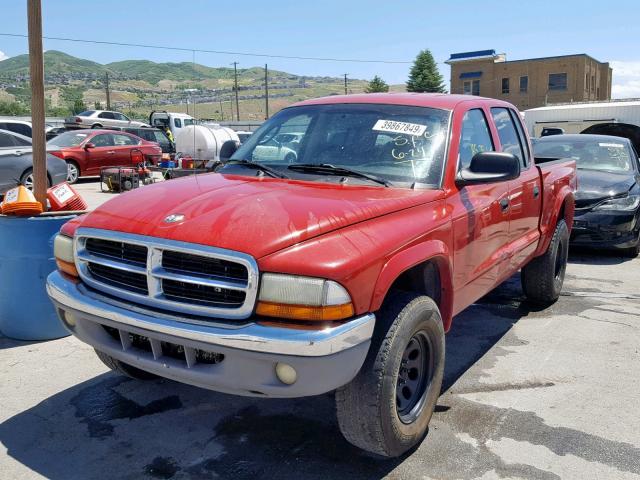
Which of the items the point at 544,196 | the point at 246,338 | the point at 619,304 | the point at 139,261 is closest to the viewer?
the point at 246,338

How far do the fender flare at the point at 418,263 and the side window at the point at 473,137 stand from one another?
76 centimetres

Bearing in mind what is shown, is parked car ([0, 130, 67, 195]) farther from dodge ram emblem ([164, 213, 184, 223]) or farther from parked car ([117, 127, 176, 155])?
parked car ([117, 127, 176, 155])

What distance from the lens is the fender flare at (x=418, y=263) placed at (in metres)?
2.64

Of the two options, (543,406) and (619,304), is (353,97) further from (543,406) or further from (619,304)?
(619,304)

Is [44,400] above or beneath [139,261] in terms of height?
beneath

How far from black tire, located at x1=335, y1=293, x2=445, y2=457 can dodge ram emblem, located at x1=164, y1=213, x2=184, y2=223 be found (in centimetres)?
104

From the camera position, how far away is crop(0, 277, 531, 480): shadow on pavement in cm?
293

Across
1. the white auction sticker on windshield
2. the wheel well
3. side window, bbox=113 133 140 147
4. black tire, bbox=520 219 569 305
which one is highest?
side window, bbox=113 133 140 147

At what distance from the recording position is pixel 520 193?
4.52 meters

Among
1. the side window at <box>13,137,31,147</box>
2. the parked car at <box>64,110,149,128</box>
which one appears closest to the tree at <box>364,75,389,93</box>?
the parked car at <box>64,110,149,128</box>

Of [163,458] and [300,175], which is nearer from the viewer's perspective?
[163,458]

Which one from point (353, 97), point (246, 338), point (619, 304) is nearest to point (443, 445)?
point (246, 338)

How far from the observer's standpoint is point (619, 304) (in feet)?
19.3

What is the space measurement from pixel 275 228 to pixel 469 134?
196 centimetres
